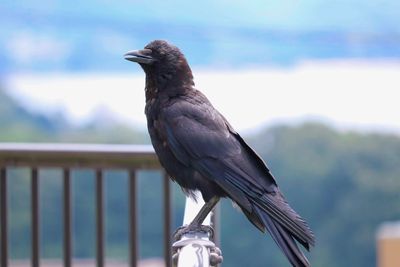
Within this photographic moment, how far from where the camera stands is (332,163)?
6984 millimetres

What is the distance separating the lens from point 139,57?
3348 millimetres

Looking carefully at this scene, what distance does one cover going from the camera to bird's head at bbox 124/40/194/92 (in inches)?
134

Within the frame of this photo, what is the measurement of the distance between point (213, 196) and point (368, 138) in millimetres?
4185

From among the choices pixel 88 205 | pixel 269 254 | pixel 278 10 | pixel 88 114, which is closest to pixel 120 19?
pixel 88 114

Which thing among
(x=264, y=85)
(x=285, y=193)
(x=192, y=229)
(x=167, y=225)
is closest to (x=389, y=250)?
(x=285, y=193)

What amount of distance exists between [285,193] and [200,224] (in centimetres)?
374

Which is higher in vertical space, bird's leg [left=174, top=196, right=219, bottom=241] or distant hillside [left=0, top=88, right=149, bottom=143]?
distant hillside [left=0, top=88, right=149, bottom=143]

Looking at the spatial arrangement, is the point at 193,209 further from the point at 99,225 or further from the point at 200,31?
the point at 200,31

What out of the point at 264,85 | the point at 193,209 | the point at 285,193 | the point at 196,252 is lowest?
the point at 196,252

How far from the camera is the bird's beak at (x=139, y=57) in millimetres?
3309

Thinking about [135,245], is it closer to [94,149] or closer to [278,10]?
[94,149]

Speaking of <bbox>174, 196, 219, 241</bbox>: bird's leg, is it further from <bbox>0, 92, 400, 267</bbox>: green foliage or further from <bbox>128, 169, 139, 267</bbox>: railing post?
<bbox>0, 92, 400, 267</bbox>: green foliage

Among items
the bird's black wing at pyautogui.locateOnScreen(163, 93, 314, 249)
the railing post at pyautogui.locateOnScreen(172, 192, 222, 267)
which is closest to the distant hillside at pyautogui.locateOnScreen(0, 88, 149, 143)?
the bird's black wing at pyautogui.locateOnScreen(163, 93, 314, 249)

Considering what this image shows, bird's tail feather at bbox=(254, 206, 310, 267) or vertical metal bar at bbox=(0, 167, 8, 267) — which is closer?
bird's tail feather at bbox=(254, 206, 310, 267)
